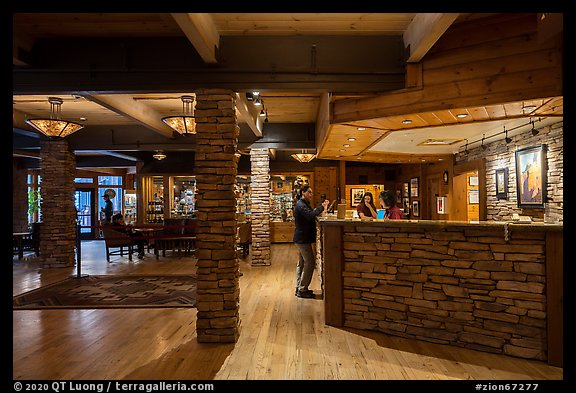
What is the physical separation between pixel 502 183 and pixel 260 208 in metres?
5.25

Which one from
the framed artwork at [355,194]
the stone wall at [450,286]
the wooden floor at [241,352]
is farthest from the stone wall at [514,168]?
the framed artwork at [355,194]

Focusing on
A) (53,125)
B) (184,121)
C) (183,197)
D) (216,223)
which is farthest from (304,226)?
(183,197)

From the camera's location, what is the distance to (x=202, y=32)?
347 centimetres

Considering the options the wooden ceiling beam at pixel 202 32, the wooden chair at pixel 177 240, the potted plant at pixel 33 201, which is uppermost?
the wooden ceiling beam at pixel 202 32

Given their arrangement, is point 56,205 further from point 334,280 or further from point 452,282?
point 452,282

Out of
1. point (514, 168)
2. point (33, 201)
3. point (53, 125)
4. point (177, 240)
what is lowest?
point (177, 240)

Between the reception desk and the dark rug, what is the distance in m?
2.64

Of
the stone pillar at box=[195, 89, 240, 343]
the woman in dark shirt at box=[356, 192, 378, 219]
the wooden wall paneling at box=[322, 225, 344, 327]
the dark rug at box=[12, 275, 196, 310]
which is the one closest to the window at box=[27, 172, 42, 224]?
the dark rug at box=[12, 275, 196, 310]

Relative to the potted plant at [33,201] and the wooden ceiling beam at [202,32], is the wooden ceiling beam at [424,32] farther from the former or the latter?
the potted plant at [33,201]

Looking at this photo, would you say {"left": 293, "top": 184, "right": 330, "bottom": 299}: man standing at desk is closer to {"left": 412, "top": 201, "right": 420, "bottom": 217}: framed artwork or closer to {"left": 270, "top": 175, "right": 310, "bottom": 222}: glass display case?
{"left": 412, "top": 201, "right": 420, "bottom": 217}: framed artwork

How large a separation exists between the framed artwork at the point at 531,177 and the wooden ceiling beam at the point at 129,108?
6699 mm

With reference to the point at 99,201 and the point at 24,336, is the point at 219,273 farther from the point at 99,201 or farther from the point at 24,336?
the point at 99,201

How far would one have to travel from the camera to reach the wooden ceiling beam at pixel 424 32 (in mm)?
3134

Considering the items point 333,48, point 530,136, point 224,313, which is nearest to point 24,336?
point 224,313
